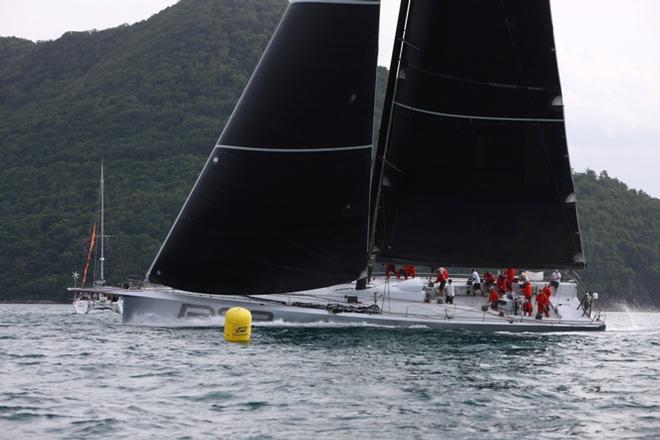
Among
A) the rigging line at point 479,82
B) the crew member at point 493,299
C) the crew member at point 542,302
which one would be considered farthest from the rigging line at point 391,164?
the crew member at point 542,302

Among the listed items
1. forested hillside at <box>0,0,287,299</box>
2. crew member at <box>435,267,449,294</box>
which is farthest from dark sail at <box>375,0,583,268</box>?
forested hillside at <box>0,0,287,299</box>

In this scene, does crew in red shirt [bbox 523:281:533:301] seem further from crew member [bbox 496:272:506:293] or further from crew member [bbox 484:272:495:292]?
crew member [bbox 484:272:495:292]

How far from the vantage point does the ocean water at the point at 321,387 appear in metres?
15.8

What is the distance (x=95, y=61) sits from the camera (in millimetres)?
144875

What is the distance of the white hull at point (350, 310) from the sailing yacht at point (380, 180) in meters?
0.06

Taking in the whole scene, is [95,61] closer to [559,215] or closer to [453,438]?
[559,215]

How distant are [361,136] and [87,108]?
315 ft

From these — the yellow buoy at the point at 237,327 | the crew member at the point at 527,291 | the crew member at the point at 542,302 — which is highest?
the crew member at the point at 527,291

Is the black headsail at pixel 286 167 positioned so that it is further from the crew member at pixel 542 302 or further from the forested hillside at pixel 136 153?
the forested hillside at pixel 136 153

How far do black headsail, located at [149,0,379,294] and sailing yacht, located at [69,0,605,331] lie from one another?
0.04 metres

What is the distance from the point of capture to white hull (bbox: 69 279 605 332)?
3052 centimetres

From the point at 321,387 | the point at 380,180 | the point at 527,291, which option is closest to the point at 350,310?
the point at 380,180

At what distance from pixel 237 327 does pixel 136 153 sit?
87989 mm

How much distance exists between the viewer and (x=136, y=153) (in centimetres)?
11212
